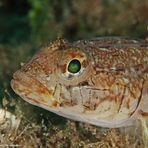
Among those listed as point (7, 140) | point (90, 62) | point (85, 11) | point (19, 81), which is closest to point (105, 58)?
point (90, 62)

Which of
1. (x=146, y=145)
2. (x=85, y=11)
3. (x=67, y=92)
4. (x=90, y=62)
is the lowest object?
(x=146, y=145)

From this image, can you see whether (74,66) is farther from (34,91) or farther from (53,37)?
(53,37)

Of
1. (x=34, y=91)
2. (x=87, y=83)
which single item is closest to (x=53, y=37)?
(x=87, y=83)

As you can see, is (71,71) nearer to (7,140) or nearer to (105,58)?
(105,58)

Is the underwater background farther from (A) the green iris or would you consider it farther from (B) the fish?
(A) the green iris

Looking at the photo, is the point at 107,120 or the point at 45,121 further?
the point at 45,121

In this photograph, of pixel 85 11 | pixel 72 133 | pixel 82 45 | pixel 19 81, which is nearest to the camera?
pixel 19 81
